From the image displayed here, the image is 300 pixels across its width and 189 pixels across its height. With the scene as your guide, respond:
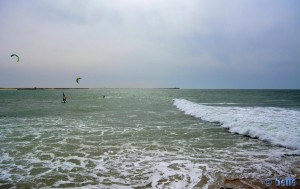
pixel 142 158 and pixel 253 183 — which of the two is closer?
pixel 253 183

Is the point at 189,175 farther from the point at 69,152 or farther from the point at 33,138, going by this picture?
the point at 33,138

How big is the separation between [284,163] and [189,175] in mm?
4005

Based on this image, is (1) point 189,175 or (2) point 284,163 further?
(2) point 284,163

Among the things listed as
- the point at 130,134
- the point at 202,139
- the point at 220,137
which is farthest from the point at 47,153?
the point at 220,137

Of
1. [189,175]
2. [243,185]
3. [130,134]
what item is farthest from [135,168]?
[130,134]

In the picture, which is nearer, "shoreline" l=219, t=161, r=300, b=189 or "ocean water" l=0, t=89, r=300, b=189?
"shoreline" l=219, t=161, r=300, b=189

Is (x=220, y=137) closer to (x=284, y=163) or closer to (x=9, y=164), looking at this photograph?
(x=284, y=163)

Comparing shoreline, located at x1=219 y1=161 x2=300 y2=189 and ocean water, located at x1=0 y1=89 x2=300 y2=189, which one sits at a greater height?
shoreline, located at x1=219 y1=161 x2=300 y2=189

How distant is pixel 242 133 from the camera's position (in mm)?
15969

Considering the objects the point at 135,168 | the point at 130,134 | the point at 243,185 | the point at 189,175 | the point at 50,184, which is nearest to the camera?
the point at 243,185

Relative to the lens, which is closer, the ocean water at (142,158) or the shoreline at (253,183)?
the shoreline at (253,183)

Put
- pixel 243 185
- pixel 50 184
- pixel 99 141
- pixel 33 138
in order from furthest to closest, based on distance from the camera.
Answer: pixel 33 138, pixel 99 141, pixel 50 184, pixel 243 185

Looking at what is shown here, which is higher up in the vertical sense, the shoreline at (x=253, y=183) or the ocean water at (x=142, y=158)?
the shoreline at (x=253, y=183)

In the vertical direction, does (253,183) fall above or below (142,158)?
above
